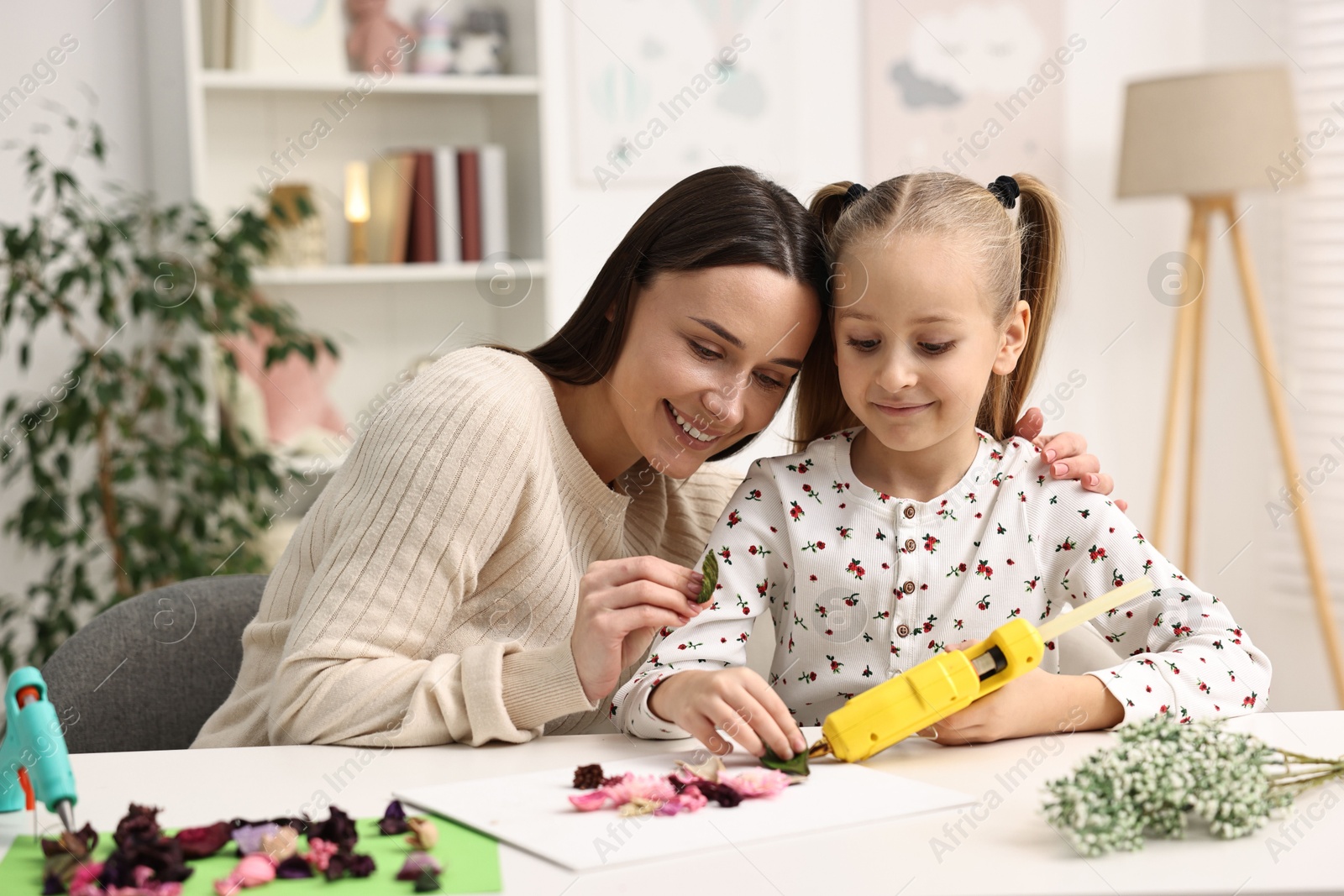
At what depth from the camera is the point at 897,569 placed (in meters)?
1.32

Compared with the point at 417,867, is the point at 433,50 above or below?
above

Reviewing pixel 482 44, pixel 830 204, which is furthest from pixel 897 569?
pixel 482 44

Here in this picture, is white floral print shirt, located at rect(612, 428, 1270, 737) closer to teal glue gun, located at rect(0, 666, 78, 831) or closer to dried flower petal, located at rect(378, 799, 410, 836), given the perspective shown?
dried flower petal, located at rect(378, 799, 410, 836)

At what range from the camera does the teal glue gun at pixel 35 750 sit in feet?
2.82

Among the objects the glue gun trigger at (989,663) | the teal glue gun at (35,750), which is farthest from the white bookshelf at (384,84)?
the glue gun trigger at (989,663)

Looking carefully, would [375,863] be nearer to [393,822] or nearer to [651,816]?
[393,822]

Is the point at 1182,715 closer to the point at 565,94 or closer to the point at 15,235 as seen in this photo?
the point at 15,235

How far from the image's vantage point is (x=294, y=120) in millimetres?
3035

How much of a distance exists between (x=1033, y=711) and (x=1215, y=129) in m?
2.48

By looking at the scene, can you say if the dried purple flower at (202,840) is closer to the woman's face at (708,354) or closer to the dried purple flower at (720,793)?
the dried purple flower at (720,793)

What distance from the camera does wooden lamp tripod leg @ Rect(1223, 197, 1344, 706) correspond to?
307 cm

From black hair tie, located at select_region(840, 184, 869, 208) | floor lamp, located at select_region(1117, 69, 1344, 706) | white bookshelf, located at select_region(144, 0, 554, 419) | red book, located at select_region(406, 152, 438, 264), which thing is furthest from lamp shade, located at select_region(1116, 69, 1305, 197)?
black hair tie, located at select_region(840, 184, 869, 208)

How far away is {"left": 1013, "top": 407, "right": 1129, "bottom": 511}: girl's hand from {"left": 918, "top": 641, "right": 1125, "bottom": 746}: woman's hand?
248mm

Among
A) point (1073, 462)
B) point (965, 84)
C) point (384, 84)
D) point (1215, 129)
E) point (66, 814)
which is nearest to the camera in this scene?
point (66, 814)
